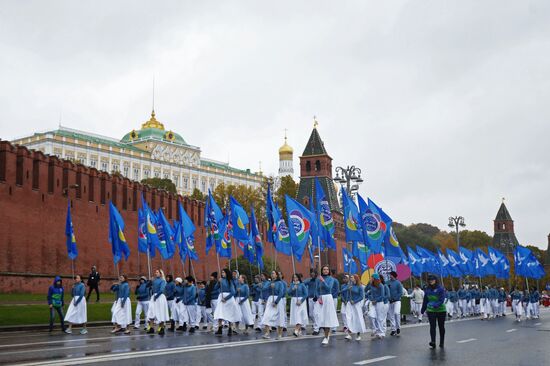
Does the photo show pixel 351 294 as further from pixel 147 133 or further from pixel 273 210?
pixel 147 133

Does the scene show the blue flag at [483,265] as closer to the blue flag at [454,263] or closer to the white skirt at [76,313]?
the blue flag at [454,263]

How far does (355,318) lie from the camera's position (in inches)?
693

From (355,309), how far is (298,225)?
504 cm

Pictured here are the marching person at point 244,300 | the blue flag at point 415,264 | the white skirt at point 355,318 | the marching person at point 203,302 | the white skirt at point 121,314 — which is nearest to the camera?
the white skirt at point 355,318

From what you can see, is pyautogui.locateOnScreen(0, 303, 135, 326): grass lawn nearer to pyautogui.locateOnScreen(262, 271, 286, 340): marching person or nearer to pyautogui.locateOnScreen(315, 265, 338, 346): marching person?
pyautogui.locateOnScreen(262, 271, 286, 340): marching person

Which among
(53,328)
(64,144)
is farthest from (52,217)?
(64,144)

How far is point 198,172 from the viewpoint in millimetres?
138125

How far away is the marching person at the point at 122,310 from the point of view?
19406 mm

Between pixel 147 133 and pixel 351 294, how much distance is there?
4832 inches

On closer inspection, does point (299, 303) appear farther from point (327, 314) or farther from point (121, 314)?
point (121, 314)

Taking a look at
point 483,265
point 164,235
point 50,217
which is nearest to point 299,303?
point 164,235

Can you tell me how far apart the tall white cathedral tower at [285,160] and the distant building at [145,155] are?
2050 cm

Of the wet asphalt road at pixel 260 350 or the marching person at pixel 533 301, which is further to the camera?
the marching person at pixel 533 301

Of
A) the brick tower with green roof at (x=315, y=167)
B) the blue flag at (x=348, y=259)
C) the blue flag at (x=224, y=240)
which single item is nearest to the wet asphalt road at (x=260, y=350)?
the blue flag at (x=348, y=259)
